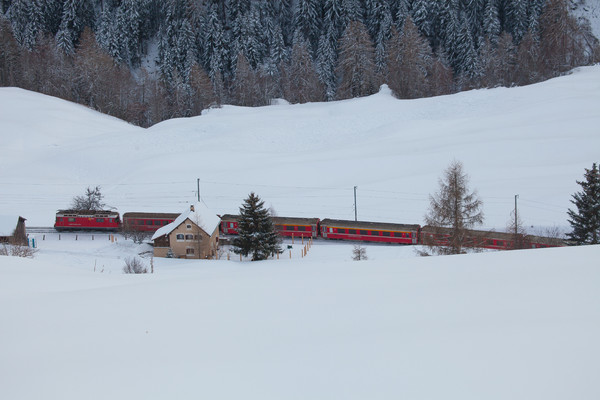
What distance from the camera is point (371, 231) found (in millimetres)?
33031

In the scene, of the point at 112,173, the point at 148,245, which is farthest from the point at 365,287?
the point at 112,173

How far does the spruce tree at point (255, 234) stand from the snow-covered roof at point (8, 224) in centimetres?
1476

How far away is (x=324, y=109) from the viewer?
6706 cm

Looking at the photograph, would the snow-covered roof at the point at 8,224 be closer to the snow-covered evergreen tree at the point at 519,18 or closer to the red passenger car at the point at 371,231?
the red passenger car at the point at 371,231

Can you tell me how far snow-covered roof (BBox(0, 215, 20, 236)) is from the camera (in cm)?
3105

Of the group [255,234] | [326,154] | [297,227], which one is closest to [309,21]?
[326,154]

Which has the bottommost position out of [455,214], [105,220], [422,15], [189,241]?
[189,241]

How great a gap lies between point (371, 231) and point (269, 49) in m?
73.4

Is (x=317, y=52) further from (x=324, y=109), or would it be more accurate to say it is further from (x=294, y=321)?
(x=294, y=321)

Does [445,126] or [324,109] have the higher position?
[324,109]

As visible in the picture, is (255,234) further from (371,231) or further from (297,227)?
(371,231)

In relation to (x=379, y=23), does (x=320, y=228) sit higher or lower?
lower

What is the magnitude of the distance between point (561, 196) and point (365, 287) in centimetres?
→ 3295

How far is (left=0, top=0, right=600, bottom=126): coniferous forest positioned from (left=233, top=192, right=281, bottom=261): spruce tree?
46.0 metres
